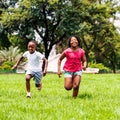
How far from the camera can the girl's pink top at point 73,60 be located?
9.80 metres

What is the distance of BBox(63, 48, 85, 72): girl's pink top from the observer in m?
9.80

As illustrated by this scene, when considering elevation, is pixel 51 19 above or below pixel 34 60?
above

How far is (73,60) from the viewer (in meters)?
9.80

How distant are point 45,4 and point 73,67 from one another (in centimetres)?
3298

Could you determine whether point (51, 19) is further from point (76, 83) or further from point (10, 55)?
point (76, 83)

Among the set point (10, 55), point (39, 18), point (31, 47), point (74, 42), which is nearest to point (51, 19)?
point (39, 18)

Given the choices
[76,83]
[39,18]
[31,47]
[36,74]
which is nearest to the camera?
[76,83]

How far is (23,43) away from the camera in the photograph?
4644 centimetres

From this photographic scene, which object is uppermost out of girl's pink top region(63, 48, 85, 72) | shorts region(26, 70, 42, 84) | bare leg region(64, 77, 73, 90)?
girl's pink top region(63, 48, 85, 72)

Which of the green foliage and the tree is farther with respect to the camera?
the green foliage

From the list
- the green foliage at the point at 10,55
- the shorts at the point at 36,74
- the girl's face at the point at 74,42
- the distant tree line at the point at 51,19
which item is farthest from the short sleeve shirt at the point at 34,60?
the green foliage at the point at 10,55

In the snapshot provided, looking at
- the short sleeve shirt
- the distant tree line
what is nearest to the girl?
the short sleeve shirt

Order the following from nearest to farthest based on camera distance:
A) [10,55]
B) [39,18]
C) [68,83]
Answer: [68,83] < [39,18] < [10,55]

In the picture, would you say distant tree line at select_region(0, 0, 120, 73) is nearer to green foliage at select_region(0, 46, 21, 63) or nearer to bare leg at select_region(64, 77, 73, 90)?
green foliage at select_region(0, 46, 21, 63)
